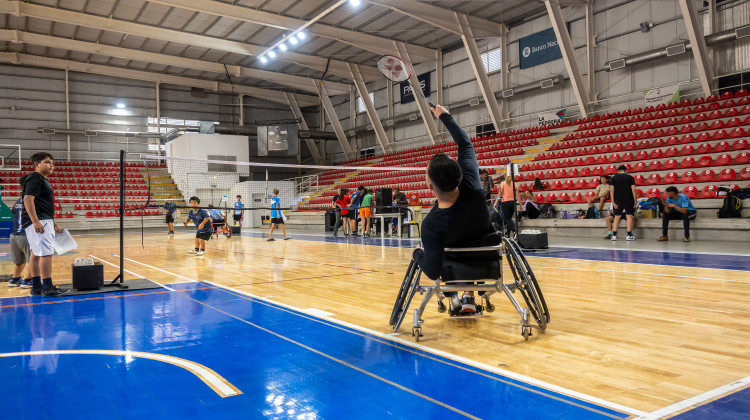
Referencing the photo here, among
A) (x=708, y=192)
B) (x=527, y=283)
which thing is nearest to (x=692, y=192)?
(x=708, y=192)

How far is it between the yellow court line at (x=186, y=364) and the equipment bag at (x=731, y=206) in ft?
39.9

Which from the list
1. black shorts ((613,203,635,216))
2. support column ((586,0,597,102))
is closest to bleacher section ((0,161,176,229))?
support column ((586,0,597,102))

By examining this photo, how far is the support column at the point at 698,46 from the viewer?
619 inches

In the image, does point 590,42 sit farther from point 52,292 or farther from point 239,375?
point 239,375

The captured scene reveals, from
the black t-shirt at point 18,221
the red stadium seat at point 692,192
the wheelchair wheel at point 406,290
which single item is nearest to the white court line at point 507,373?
the wheelchair wheel at point 406,290

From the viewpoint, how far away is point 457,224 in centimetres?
352

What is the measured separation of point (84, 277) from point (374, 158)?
25.2m

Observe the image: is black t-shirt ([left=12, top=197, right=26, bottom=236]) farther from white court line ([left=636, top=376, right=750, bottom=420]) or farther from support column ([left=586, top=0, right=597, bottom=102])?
support column ([left=586, top=0, right=597, bottom=102])

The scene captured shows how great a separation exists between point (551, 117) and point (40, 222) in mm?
20693

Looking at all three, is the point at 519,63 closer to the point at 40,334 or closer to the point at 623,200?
the point at 623,200

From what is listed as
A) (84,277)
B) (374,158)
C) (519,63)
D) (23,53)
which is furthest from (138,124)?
(84,277)

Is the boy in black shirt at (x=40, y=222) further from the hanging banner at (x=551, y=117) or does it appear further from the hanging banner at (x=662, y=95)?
the hanging banner at (x=551, y=117)

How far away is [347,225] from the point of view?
714 inches

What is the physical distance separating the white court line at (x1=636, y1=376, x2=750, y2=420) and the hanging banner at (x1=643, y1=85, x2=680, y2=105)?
18309 millimetres
